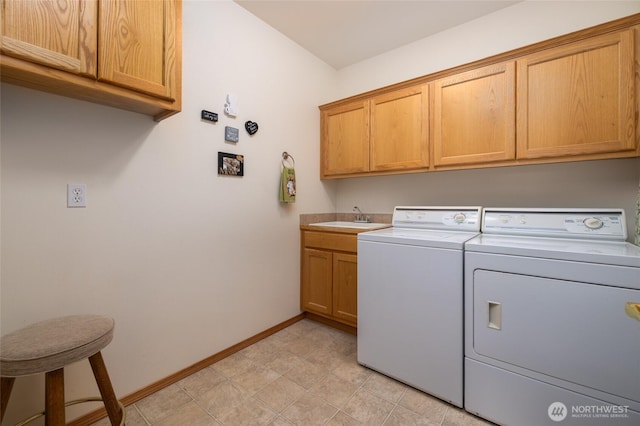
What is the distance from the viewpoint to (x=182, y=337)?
169cm

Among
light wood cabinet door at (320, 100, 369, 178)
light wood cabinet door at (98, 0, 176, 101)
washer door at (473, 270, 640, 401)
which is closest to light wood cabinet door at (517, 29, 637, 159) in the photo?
washer door at (473, 270, 640, 401)

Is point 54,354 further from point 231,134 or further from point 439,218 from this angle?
point 439,218

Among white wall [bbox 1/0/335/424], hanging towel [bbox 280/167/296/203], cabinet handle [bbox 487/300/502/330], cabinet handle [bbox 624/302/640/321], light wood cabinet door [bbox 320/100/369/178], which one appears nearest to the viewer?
cabinet handle [bbox 624/302/640/321]

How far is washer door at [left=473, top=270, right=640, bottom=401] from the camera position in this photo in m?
1.09

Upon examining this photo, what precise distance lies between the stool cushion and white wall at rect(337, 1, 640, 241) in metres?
2.32

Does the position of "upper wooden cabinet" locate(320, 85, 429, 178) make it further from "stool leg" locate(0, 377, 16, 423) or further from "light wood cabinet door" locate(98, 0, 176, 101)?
"stool leg" locate(0, 377, 16, 423)

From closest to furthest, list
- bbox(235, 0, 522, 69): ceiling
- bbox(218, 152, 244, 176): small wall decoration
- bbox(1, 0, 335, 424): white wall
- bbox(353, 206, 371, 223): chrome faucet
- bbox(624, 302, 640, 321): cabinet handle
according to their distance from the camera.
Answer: bbox(624, 302, 640, 321): cabinet handle, bbox(1, 0, 335, 424): white wall, bbox(218, 152, 244, 176): small wall decoration, bbox(235, 0, 522, 69): ceiling, bbox(353, 206, 371, 223): chrome faucet

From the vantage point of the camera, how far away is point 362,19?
2.15 m

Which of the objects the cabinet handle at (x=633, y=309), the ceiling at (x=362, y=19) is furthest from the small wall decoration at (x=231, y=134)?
the cabinet handle at (x=633, y=309)

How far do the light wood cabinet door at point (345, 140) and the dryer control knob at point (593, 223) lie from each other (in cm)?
150

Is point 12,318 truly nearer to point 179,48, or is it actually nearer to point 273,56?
point 179,48

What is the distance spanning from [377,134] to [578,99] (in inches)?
50.7

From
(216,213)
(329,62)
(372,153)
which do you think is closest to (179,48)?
(216,213)

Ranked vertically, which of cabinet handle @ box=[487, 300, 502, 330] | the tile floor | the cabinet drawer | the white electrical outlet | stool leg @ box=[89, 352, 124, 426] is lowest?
the tile floor
